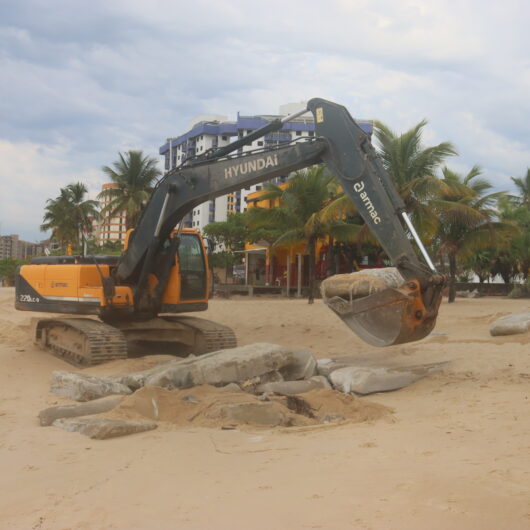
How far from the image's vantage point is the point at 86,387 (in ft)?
26.2

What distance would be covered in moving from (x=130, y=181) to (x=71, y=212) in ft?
59.9

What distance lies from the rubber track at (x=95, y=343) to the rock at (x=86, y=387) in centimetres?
209

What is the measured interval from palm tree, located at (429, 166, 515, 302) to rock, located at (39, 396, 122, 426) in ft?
59.1

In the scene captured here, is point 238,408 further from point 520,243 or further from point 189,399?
point 520,243

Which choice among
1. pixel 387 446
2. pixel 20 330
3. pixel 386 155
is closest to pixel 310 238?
pixel 386 155

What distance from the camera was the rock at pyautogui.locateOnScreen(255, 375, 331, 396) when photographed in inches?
323

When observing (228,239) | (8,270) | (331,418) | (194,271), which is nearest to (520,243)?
(228,239)

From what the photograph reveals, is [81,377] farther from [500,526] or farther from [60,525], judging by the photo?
[500,526]

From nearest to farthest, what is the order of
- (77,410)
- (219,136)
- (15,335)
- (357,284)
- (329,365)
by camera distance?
(77,410) → (329,365) → (357,284) → (15,335) → (219,136)

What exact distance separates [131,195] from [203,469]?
3567 cm

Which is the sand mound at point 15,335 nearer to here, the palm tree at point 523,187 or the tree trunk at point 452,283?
the tree trunk at point 452,283

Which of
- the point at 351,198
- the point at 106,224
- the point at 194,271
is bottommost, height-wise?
the point at 194,271

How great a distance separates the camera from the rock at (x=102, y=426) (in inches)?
237

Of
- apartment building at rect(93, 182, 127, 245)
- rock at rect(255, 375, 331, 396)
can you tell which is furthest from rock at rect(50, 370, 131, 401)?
apartment building at rect(93, 182, 127, 245)
